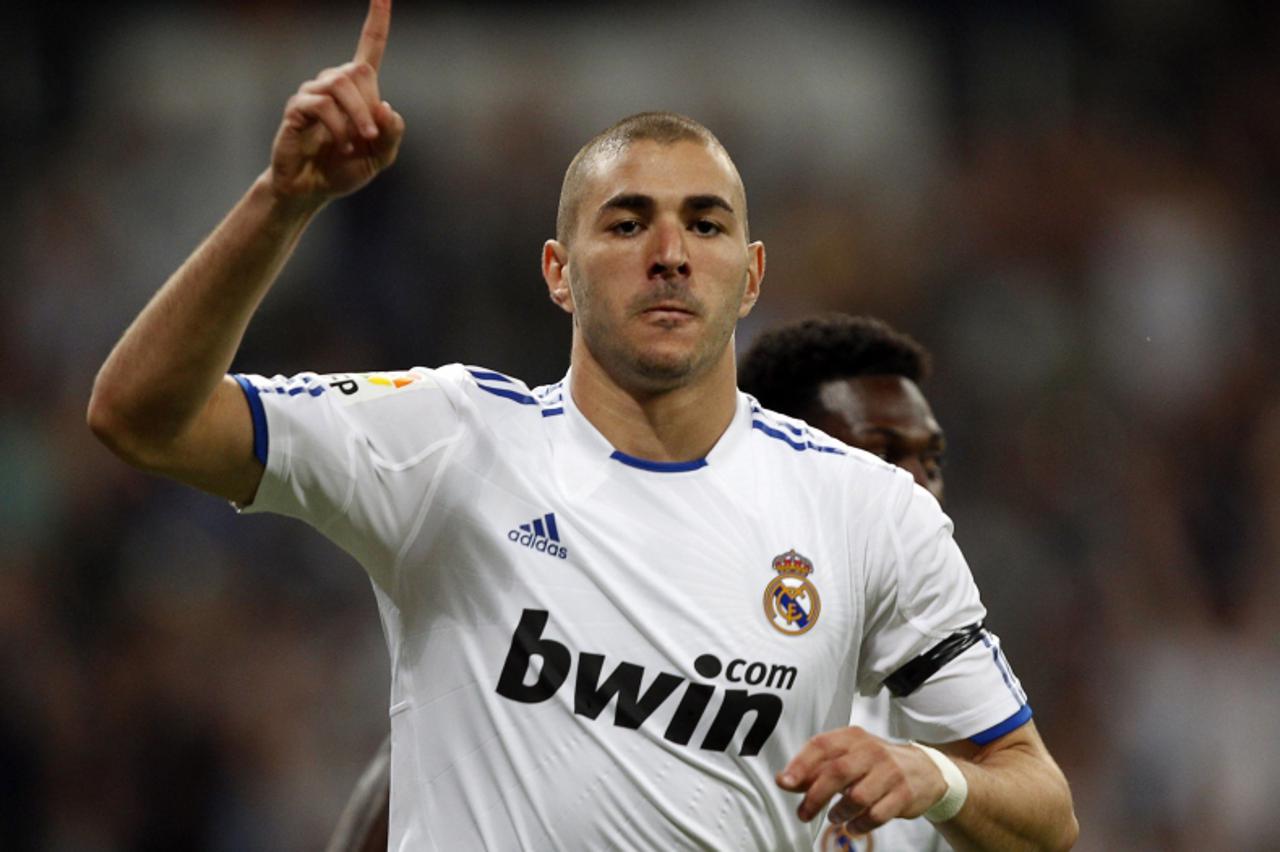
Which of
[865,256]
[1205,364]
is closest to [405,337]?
[865,256]

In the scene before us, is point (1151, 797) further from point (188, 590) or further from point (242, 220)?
point (242, 220)

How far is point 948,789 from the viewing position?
10.9 ft

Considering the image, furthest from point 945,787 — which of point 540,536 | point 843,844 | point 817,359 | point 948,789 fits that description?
point 817,359

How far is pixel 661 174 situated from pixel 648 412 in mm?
498

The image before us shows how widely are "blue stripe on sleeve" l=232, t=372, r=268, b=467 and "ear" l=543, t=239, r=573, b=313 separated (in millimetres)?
874

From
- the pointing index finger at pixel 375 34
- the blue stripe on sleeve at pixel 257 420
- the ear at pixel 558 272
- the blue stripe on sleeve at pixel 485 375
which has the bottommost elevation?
the blue stripe on sleeve at pixel 257 420

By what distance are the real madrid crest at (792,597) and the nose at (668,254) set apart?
0.62 metres

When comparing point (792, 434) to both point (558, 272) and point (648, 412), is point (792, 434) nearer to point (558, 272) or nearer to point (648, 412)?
point (648, 412)

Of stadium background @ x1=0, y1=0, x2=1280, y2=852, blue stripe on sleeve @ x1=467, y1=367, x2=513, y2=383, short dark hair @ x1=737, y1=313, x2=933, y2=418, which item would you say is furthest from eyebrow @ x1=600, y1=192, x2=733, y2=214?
stadium background @ x1=0, y1=0, x2=1280, y2=852

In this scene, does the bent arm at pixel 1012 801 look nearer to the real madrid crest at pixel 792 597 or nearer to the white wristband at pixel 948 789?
the white wristband at pixel 948 789

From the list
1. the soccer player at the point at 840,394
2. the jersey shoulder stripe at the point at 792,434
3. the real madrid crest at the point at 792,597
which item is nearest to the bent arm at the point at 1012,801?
the real madrid crest at the point at 792,597

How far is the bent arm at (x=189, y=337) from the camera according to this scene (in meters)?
2.94

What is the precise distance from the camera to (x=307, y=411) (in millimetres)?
3266

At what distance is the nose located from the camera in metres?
3.59
